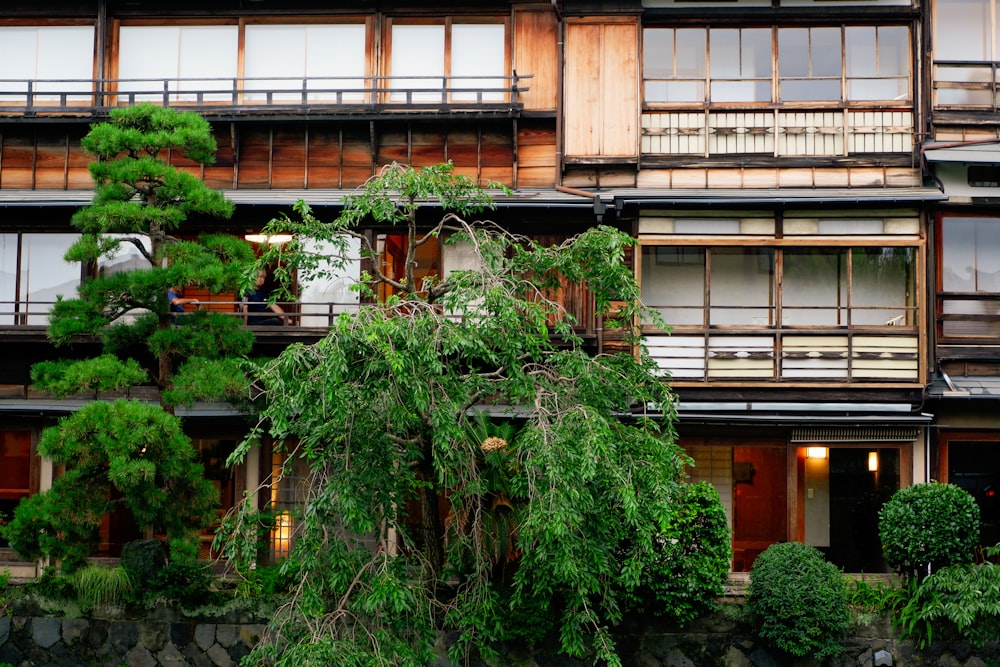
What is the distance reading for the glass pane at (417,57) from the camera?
2194cm

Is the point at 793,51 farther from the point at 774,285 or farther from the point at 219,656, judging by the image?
the point at 219,656

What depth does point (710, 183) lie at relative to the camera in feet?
69.8

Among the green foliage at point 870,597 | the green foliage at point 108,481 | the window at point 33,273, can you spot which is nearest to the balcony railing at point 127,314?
the window at point 33,273

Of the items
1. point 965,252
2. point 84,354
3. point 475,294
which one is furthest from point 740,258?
point 84,354

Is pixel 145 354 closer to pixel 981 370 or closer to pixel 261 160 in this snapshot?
pixel 261 160

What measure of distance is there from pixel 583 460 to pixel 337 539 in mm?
3524

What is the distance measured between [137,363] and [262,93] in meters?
7.10

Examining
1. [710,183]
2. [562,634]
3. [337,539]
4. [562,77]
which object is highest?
[562,77]

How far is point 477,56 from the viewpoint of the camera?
22.0 metres

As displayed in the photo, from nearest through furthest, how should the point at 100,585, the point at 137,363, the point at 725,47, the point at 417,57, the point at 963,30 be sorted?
the point at 137,363 < the point at 100,585 < the point at 963,30 < the point at 725,47 < the point at 417,57

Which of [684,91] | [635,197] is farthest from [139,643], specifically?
[684,91]

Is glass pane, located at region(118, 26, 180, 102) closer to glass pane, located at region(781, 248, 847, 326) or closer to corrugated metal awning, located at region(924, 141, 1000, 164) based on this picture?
glass pane, located at region(781, 248, 847, 326)

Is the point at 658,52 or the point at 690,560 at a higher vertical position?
the point at 658,52

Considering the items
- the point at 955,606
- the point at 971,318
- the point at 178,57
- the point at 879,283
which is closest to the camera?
the point at 955,606
